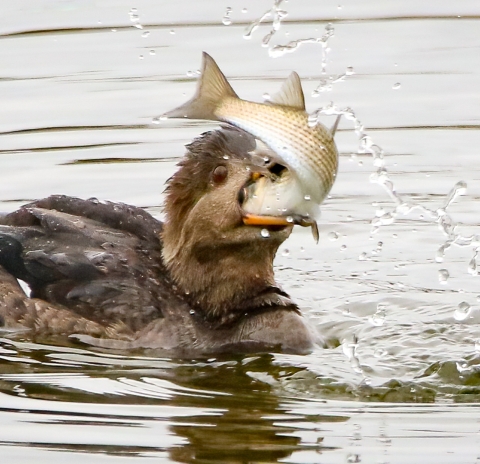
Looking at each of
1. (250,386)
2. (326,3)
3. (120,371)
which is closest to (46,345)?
(120,371)

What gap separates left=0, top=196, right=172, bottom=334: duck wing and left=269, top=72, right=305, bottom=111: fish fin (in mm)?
1749

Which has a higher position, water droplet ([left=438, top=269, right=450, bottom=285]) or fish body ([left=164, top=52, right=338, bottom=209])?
fish body ([left=164, top=52, right=338, bottom=209])

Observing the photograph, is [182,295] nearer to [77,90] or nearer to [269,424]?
[269,424]

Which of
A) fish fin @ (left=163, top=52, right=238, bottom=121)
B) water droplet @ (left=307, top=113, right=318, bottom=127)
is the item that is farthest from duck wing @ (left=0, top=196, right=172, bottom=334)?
water droplet @ (left=307, top=113, right=318, bottom=127)

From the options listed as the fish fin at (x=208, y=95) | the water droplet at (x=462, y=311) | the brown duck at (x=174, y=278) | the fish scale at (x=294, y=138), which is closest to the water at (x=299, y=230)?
the water droplet at (x=462, y=311)

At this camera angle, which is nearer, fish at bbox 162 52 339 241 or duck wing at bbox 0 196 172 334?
fish at bbox 162 52 339 241

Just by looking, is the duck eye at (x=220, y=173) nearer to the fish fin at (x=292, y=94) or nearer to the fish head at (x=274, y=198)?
the fish head at (x=274, y=198)

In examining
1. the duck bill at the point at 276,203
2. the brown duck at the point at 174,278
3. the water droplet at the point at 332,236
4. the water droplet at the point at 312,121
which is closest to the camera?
the water droplet at the point at 312,121

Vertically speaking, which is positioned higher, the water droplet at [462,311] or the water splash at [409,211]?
the water splash at [409,211]

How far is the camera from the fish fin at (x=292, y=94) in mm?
7930

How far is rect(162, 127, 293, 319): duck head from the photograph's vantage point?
28.8 feet

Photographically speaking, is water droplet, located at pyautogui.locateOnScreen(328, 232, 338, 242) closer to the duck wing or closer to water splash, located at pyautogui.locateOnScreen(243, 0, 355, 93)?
water splash, located at pyautogui.locateOnScreen(243, 0, 355, 93)

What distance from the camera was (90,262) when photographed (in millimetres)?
9156

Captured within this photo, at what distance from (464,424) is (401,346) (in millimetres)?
1526
